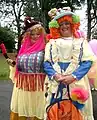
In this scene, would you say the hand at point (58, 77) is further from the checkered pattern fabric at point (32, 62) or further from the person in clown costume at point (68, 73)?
the checkered pattern fabric at point (32, 62)

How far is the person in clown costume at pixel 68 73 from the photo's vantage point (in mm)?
5035

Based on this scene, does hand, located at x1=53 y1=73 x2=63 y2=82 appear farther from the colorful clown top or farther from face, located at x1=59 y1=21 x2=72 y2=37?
face, located at x1=59 y1=21 x2=72 y2=37

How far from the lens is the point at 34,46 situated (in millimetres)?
5746

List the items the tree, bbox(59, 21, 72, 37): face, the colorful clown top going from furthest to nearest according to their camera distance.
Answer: the tree → bbox(59, 21, 72, 37): face → the colorful clown top

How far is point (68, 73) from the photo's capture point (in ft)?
16.6

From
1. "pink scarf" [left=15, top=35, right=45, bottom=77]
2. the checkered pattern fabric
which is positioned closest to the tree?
"pink scarf" [left=15, top=35, right=45, bottom=77]

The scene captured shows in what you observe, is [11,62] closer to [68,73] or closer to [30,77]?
[30,77]

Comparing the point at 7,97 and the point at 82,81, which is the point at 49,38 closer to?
the point at 82,81

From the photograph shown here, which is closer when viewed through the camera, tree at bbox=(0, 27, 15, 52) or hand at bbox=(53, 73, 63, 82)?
hand at bbox=(53, 73, 63, 82)

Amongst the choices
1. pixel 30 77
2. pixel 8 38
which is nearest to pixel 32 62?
pixel 30 77

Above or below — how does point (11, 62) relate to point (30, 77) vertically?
above

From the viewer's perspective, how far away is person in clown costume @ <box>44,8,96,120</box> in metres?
5.04

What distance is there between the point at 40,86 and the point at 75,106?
0.79 metres

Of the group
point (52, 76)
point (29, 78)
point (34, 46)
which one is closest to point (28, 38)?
point (34, 46)
